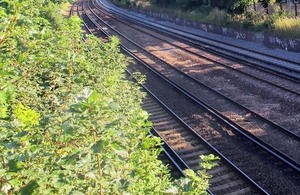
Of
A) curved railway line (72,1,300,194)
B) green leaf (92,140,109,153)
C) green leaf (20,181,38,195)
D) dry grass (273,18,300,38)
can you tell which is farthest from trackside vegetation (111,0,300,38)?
green leaf (20,181,38,195)

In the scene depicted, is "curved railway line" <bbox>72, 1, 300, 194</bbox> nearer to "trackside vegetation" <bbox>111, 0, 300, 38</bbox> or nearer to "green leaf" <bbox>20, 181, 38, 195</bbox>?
"green leaf" <bbox>20, 181, 38, 195</bbox>

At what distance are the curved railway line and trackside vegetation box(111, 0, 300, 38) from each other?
37.8 ft

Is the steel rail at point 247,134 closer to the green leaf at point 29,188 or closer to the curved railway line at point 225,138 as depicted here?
the curved railway line at point 225,138

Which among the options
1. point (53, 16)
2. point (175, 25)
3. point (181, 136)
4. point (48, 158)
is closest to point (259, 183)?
point (181, 136)

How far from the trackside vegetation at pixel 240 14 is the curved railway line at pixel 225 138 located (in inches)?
454

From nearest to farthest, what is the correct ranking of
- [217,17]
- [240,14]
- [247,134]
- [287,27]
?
1. [247,134]
2. [287,27]
3. [240,14]
4. [217,17]

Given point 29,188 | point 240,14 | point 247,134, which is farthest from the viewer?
point 240,14

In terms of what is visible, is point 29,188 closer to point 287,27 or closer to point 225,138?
point 225,138

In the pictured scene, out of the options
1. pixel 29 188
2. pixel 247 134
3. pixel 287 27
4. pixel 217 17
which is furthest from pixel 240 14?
pixel 29 188

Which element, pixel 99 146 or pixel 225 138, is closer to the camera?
pixel 99 146

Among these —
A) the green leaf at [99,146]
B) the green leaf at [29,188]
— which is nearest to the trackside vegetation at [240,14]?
the green leaf at [99,146]

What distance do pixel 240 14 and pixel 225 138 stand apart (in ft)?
82.2

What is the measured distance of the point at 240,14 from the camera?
35.5 meters

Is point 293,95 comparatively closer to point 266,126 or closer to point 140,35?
point 266,126
